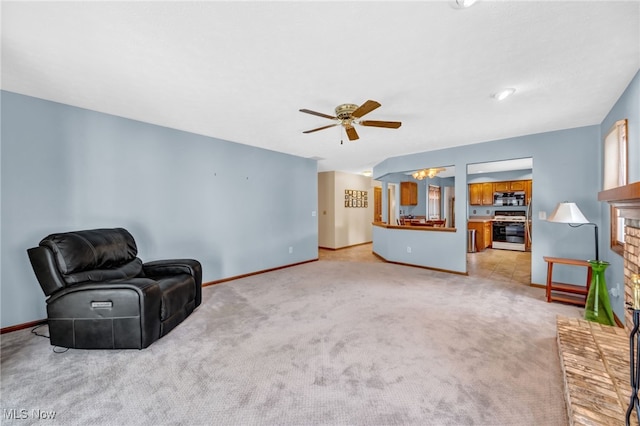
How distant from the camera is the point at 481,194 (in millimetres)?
8008

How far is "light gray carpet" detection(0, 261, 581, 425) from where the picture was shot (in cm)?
157

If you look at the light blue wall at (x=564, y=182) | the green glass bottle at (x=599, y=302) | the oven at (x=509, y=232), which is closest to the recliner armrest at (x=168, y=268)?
the green glass bottle at (x=599, y=302)

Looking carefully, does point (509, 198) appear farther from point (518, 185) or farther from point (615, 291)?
point (615, 291)

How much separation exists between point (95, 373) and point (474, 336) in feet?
10.3

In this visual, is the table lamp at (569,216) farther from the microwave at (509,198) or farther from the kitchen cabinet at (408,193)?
the microwave at (509,198)

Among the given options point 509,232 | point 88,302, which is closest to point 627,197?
point 88,302

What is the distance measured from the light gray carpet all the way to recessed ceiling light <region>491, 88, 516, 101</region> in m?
2.29

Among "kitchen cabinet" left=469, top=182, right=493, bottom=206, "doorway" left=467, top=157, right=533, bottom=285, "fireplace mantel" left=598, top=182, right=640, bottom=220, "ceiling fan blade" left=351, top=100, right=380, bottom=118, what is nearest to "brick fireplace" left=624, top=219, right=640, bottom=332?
"fireplace mantel" left=598, top=182, right=640, bottom=220

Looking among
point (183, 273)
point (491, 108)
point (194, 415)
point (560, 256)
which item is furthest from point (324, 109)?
point (560, 256)

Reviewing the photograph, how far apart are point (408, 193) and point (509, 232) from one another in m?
2.86

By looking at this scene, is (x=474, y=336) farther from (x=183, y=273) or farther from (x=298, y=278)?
(x=183, y=273)

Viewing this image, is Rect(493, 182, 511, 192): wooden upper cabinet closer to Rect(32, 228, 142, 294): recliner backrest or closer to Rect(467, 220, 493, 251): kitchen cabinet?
Rect(467, 220, 493, 251): kitchen cabinet

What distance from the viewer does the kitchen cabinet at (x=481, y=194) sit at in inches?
309

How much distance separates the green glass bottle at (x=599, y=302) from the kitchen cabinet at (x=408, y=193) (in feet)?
16.7
